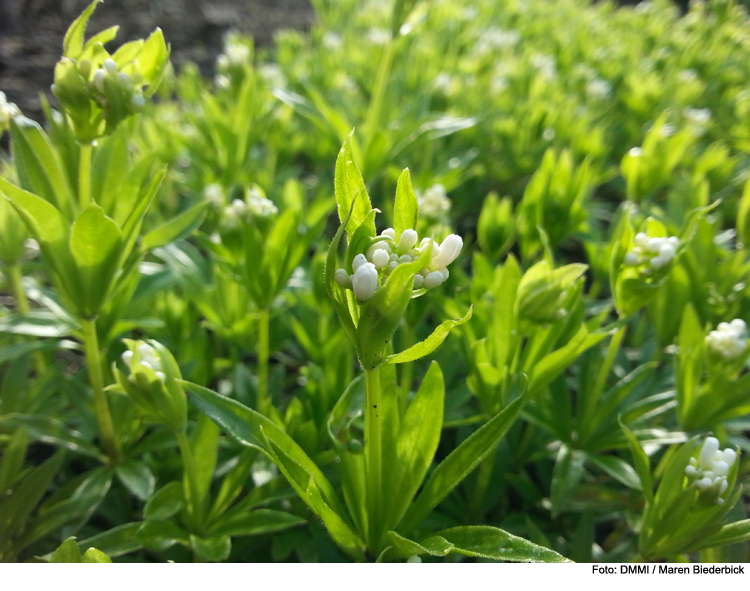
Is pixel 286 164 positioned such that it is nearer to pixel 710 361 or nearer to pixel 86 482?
pixel 86 482

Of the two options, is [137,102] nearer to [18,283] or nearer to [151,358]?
[151,358]

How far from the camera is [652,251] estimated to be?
1.02 meters

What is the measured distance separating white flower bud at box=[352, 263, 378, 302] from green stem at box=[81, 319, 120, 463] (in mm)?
625

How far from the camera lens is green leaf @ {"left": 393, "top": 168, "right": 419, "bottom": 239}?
0.73 metres

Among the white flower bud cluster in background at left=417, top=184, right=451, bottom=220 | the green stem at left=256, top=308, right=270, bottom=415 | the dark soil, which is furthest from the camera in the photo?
the dark soil

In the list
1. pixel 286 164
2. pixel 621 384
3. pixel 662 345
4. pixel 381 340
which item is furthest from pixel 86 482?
pixel 286 164

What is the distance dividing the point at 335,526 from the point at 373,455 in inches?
4.7

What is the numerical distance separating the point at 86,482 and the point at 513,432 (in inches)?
39.0

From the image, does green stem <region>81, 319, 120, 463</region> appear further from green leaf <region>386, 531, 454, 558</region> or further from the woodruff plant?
green leaf <region>386, 531, 454, 558</region>

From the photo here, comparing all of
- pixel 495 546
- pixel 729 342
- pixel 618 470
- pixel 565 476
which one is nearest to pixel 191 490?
pixel 495 546

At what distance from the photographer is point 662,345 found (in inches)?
57.2

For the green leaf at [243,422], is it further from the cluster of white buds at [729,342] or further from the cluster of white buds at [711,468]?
the cluster of white buds at [729,342]

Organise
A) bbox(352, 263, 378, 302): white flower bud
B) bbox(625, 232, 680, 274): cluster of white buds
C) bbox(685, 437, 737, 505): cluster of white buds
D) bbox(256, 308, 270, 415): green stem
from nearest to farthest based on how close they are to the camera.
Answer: bbox(352, 263, 378, 302): white flower bud < bbox(685, 437, 737, 505): cluster of white buds < bbox(625, 232, 680, 274): cluster of white buds < bbox(256, 308, 270, 415): green stem

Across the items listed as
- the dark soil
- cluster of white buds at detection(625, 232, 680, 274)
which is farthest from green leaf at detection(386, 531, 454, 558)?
the dark soil
